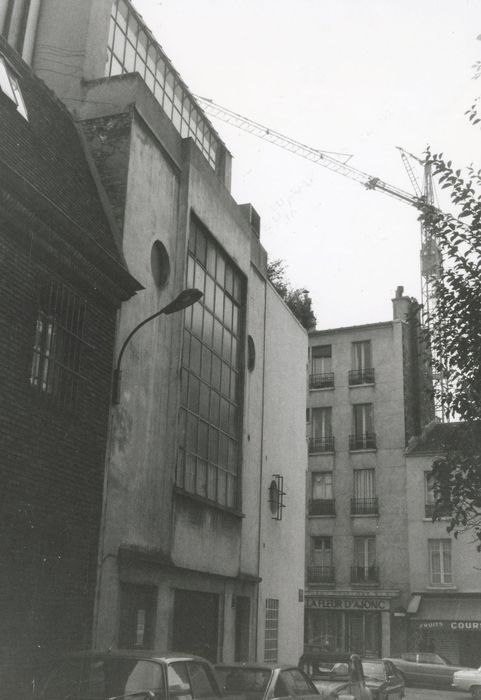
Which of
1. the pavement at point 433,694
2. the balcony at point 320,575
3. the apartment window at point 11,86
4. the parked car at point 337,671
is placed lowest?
the pavement at point 433,694

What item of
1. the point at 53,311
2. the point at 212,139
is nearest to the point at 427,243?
the point at 212,139

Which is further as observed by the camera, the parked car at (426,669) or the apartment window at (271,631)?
the parked car at (426,669)

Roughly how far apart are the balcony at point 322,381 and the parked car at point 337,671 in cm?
2974

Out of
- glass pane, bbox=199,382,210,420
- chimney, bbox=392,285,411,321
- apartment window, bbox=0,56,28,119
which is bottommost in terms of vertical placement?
glass pane, bbox=199,382,210,420

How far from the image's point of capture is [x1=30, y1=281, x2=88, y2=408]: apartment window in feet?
37.0

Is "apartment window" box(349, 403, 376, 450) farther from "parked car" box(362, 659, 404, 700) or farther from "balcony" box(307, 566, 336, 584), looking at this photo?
"parked car" box(362, 659, 404, 700)

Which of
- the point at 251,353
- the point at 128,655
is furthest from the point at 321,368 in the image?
the point at 128,655

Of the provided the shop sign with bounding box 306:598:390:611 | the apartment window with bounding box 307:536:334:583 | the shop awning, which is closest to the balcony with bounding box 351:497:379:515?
the apartment window with bounding box 307:536:334:583

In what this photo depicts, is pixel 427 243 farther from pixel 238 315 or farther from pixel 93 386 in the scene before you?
pixel 93 386

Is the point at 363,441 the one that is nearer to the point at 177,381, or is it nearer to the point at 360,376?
the point at 360,376

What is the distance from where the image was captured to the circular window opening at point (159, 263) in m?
15.8

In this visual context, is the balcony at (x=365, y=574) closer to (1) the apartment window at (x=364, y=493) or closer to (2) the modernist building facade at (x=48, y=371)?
(1) the apartment window at (x=364, y=493)

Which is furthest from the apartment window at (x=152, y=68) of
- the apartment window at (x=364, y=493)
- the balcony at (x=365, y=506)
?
the balcony at (x=365, y=506)

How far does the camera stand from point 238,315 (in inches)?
803
